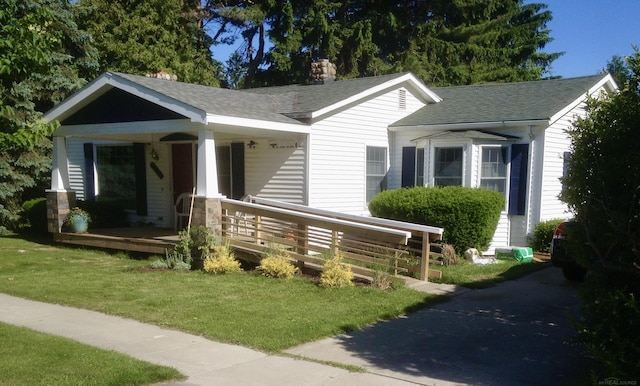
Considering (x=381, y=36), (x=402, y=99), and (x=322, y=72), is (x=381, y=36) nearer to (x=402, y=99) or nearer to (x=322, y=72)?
(x=322, y=72)

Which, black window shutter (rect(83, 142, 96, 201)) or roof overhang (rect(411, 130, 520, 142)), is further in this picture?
black window shutter (rect(83, 142, 96, 201))

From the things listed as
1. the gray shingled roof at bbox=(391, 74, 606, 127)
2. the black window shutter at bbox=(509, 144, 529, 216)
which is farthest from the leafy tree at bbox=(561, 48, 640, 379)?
the black window shutter at bbox=(509, 144, 529, 216)

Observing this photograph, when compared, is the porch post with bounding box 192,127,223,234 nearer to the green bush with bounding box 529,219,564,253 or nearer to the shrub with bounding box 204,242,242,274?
the shrub with bounding box 204,242,242,274

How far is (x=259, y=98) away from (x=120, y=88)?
3.41 meters

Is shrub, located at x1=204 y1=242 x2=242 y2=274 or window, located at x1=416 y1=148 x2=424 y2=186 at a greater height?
window, located at x1=416 y1=148 x2=424 y2=186

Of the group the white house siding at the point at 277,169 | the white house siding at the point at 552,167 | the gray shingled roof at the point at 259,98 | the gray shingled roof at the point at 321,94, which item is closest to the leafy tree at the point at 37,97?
the gray shingled roof at the point at 259,98

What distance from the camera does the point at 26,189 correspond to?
16.8m

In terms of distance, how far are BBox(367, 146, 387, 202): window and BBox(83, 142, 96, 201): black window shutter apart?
8079 millimetres

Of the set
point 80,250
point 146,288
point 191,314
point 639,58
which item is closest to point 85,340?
point 191,314

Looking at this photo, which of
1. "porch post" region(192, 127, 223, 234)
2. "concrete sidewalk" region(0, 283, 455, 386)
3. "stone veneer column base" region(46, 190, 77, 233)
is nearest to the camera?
"concrete sidewalk" region(0, 283, 455, 386)

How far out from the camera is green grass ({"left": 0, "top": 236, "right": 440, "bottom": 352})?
637 cm

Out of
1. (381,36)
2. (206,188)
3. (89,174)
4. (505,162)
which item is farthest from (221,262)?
(381,36)

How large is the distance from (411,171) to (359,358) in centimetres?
879

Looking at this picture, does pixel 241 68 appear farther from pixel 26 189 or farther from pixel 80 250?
pixel 80 250
